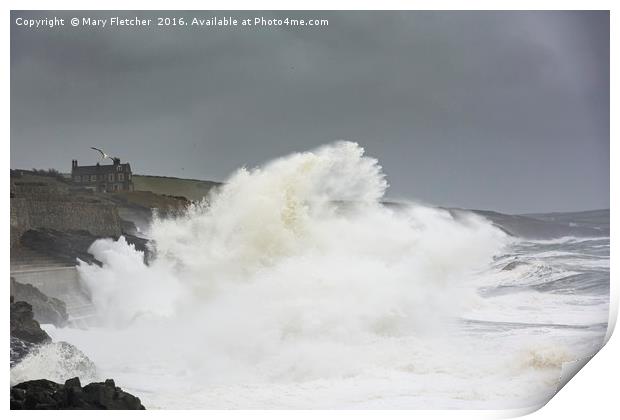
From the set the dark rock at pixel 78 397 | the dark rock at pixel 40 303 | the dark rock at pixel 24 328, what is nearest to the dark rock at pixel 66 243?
the dark rock at pixel 40 303

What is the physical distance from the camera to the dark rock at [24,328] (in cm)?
473

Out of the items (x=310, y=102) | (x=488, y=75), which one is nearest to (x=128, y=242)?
(x=310, y=102)

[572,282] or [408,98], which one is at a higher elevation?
[408,98]

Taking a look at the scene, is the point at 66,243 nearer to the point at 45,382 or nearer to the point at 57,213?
the point at 57,213

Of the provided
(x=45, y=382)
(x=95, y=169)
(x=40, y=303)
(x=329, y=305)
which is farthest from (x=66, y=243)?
(x=329, y=305)

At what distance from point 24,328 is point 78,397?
0.55 meters

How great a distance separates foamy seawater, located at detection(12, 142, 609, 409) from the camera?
4.68m

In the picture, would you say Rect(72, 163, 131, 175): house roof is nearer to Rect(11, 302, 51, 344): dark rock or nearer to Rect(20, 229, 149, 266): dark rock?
Rect(20, 229, 149, 266): dark rock

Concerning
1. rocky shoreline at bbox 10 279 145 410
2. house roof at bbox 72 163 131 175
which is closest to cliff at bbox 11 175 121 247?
house roof at bbox 72 163 131 175

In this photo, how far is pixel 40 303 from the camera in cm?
477
